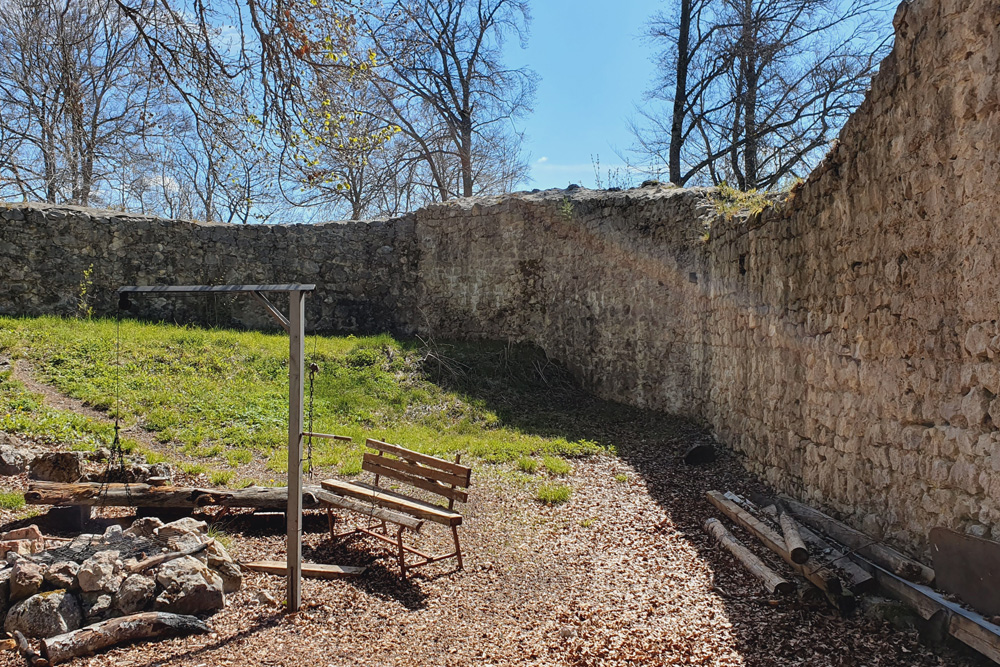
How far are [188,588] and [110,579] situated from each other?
1.54 feet

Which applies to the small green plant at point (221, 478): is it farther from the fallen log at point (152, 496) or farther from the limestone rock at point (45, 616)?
the limestone rock at point (45, 616)

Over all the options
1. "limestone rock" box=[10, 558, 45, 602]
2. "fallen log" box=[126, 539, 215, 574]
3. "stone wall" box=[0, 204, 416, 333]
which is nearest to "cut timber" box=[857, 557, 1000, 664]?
"fallen log" box=[126, 539, 215, 574]

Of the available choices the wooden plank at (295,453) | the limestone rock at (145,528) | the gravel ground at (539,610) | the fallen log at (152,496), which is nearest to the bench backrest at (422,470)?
the gravel ground at (539,610)

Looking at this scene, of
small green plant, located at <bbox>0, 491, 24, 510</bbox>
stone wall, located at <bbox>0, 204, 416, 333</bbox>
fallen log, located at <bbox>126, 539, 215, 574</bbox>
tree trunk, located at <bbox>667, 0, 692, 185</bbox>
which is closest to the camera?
fallen log, located at <bbox>126, 539, 215, 574</bbox>

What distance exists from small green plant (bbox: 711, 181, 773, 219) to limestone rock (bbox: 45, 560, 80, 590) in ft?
23.1

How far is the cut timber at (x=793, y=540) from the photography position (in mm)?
4969

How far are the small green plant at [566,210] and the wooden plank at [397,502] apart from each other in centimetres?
764

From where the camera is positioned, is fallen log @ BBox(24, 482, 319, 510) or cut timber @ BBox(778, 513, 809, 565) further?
fallen log @ BBox(24, 482, 319, 510)

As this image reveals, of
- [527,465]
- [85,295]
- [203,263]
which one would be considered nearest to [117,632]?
[527,465]

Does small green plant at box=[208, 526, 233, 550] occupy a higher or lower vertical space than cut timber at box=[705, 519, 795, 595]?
higher

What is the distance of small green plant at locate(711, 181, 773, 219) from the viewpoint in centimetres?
767

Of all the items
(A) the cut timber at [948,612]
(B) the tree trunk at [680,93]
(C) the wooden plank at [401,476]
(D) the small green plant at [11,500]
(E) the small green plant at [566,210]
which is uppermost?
(B) the tree trunk at [680,93]

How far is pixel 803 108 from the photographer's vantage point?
16.2m

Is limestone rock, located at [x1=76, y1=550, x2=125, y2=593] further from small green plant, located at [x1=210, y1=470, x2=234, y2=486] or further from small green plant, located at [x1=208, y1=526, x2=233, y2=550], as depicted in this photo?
small green plant, located at [x1=210, y1=470, x2=234, y2=486]
